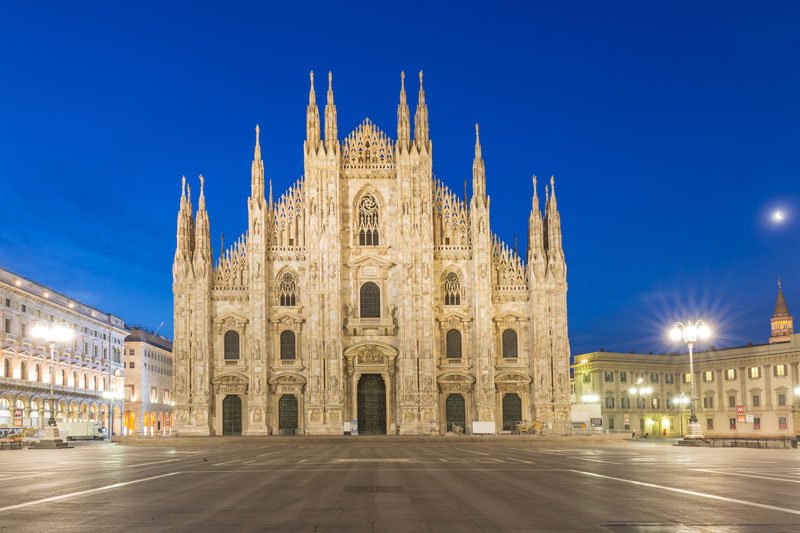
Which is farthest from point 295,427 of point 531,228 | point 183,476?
point 183,476

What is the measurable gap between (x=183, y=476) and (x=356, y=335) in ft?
168

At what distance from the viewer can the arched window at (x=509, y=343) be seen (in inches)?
3051

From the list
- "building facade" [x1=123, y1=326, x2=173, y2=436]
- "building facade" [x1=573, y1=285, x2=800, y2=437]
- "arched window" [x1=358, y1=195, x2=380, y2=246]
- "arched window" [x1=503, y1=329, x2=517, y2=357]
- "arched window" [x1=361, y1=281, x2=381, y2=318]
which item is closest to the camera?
"arched window" [x1=361, y1=281, x2=381, y2=318]

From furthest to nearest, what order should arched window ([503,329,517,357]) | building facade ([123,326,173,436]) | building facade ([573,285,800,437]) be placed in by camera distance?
building facade ([123,326,173,436]), building facade ([573,285,800,437]), arched window ([503,329,517,357])

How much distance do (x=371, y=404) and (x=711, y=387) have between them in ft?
164

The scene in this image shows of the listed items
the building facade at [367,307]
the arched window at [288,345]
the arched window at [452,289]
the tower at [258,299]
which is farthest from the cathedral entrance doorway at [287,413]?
the arched window at [452,289]

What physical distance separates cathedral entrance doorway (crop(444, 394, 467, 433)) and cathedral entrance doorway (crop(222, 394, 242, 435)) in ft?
56.7

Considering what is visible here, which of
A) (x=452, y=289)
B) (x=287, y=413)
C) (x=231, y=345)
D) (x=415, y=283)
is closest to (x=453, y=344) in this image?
(x=452, y=289)

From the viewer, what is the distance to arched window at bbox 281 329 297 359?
76375mm

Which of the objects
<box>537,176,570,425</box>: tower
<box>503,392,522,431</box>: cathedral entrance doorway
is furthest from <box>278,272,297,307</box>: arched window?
<box>537,176,570,425</box>: tower

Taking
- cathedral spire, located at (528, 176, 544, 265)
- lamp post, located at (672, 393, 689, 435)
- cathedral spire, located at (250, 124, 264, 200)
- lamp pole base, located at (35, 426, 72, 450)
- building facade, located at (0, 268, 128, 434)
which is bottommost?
lamp post, located at (672, 393, 689, 435)

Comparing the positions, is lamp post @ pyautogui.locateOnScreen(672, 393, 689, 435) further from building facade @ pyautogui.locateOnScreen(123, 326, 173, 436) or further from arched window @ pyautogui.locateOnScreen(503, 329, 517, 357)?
building facade @ pyautogui.locateOnScreen(123, 326, 173, 436)

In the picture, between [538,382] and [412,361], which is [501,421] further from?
[412,361]

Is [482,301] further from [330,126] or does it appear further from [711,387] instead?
[711,387]
